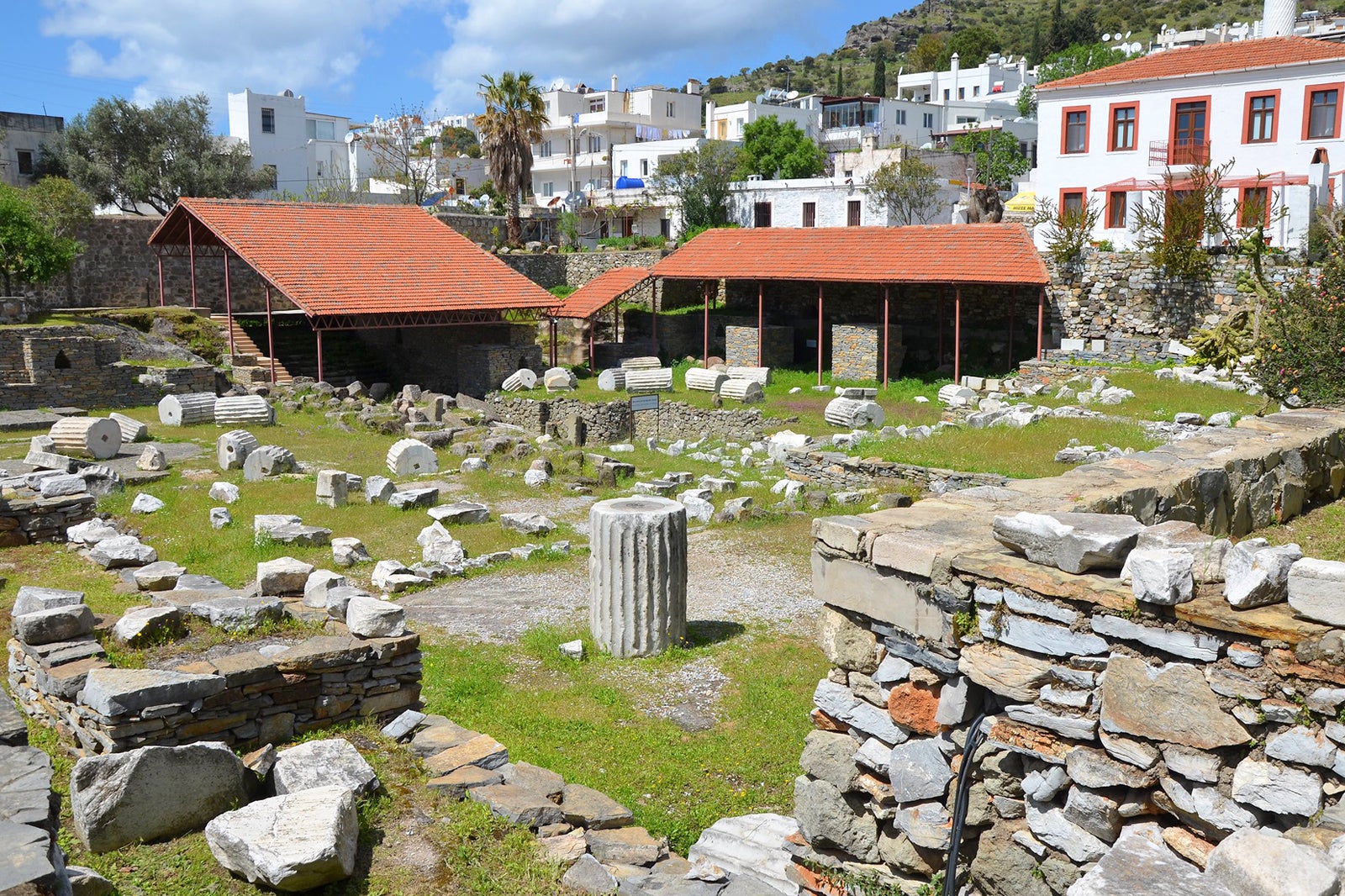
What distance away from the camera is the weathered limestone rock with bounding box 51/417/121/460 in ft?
65.0

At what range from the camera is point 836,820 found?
5.68 metres

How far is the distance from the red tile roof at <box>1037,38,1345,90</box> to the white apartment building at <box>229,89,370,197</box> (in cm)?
3960

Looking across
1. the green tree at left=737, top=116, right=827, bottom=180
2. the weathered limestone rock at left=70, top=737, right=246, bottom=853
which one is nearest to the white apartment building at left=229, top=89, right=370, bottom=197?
the green tree at left=737, top=116, right=827, bottom=180

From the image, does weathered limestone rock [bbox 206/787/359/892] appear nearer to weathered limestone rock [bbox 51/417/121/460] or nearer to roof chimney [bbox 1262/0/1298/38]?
weathered limestone rock [bbox 51/417/121/460]

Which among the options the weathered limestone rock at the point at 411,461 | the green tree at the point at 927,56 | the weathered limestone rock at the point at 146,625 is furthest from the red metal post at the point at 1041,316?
the green tree at the point at 927,56

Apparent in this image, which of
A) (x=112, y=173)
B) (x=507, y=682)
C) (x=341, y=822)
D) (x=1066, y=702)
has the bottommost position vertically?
(x=507, y=682)

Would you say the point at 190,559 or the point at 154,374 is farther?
the point at 154,374

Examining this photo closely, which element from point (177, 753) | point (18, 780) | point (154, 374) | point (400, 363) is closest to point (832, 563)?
point (177, 753)

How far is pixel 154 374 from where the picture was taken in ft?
91.6

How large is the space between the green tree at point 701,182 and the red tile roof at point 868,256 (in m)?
14.2

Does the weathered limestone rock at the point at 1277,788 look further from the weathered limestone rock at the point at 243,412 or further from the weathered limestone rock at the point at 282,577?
the weathered limestone rock at the point at 243,412

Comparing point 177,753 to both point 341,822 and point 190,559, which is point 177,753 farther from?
point 190,559

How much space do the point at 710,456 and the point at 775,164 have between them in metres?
37.4

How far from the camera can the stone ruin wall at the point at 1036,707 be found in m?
4.15
